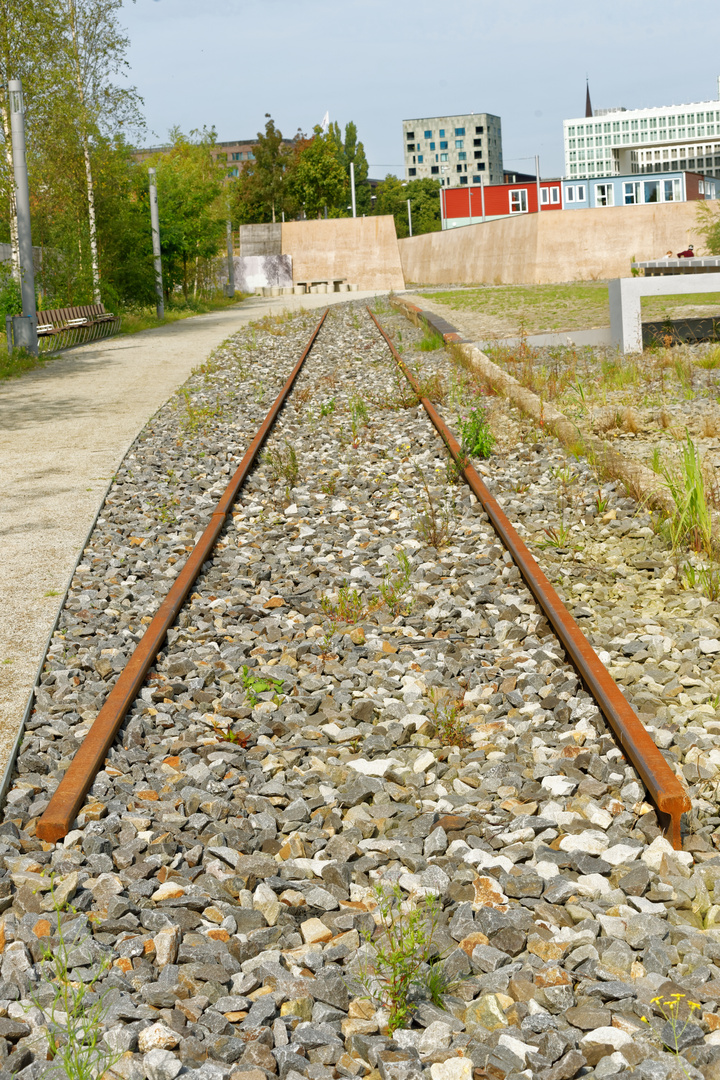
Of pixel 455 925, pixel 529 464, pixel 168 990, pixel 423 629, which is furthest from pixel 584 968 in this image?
pixel 529 464

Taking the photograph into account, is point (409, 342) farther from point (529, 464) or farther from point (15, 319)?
point (529, 464)

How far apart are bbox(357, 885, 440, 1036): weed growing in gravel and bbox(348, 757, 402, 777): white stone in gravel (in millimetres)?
681

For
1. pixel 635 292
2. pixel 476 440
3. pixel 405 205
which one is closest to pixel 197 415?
pixel 476 440

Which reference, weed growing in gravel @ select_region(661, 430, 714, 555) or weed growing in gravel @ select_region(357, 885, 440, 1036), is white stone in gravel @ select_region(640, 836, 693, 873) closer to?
weed growing in gravel @ select_region(357, 885, 440, 1036)

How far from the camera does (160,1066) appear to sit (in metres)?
2.13

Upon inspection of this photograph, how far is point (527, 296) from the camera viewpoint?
26.4m

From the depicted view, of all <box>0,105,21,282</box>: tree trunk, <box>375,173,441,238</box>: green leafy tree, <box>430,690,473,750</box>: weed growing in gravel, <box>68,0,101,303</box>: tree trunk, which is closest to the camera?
<box>430,690,473,750</box>: weed growing in gravel

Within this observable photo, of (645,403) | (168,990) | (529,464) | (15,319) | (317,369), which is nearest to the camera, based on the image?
(168,990)

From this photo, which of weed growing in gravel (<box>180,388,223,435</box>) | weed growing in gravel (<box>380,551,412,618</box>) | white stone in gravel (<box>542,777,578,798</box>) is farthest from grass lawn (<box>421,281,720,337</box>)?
white stone in gravel (<box>542,777,578,798</box>)

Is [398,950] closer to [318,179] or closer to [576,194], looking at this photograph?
[318,179]

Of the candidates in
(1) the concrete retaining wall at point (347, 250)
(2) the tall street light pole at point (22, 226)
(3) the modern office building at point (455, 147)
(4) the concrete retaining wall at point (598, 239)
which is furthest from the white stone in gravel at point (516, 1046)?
(3) the modern office building at point (455, 147)

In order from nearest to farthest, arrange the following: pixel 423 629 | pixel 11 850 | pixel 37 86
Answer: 1. pixel 11 850
2. pixel 423 629
3. pixel 37 86

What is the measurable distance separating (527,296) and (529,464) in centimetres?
2002

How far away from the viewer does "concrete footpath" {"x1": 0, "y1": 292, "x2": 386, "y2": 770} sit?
4.75 m
